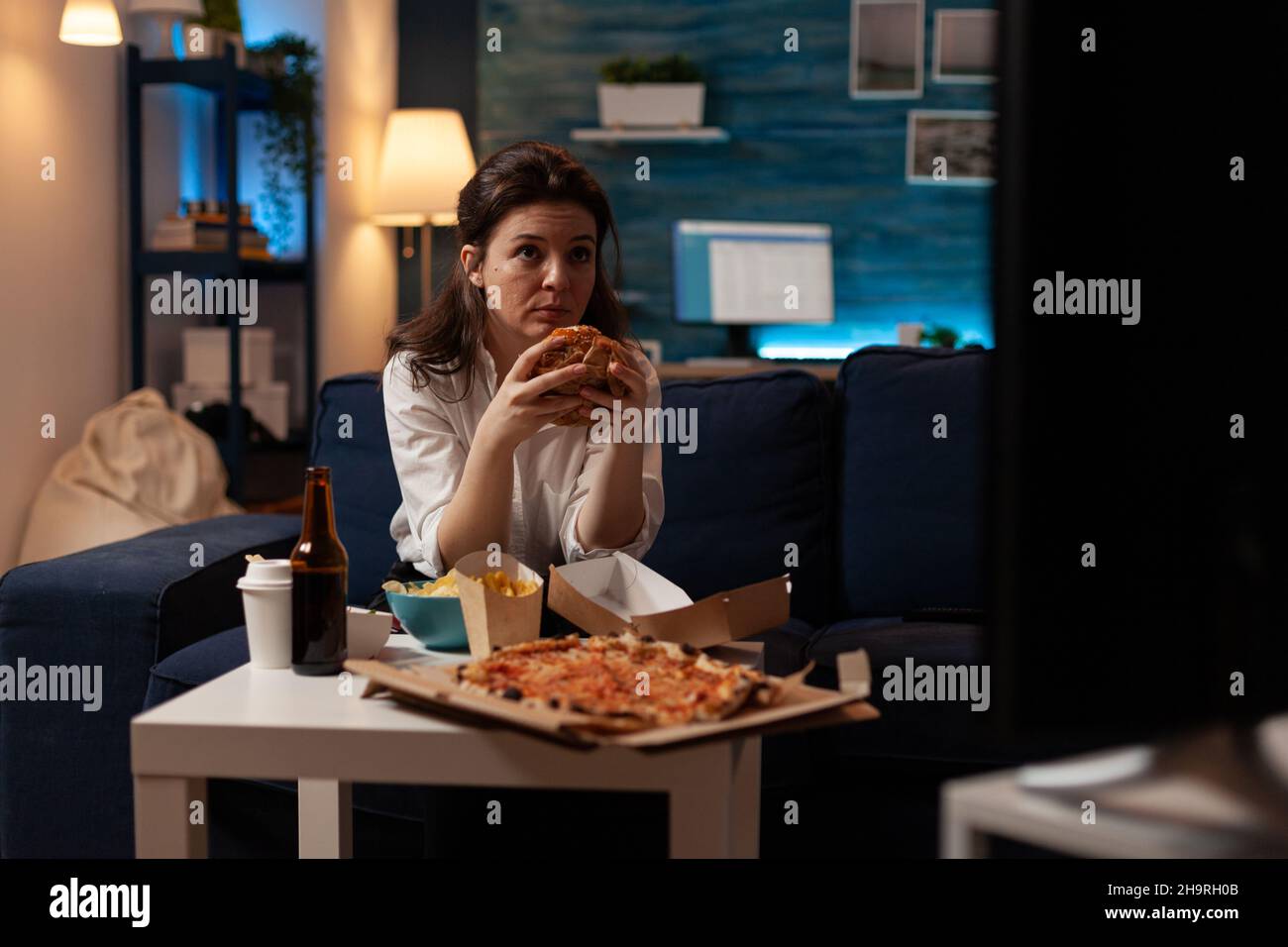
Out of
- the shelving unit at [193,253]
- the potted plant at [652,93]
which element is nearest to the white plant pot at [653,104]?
the potted plant at [652,93]

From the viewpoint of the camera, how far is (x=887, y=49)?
4777mm

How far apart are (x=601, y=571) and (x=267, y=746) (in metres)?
0.48

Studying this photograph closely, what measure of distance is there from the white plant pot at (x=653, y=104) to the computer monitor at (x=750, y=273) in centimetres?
46

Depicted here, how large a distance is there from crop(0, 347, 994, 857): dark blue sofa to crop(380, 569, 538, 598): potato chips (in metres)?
0.62

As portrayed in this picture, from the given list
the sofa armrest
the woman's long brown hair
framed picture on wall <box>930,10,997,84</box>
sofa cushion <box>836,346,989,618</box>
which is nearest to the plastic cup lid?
the woman's long brown hair

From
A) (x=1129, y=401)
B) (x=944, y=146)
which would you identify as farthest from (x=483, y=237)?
(x=944, y=146)

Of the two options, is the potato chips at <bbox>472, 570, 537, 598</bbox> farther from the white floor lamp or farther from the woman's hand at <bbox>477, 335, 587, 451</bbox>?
the white floor lamp

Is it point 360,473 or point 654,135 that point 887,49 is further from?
point 360,473

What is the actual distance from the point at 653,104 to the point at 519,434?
3531 mm

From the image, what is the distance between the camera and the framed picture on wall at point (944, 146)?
477cm

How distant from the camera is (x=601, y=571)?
54.2 inches

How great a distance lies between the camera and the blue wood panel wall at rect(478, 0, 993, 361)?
4793mm

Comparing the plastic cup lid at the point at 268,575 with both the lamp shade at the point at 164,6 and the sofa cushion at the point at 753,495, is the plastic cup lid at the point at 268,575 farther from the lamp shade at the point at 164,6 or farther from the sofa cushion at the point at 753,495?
the lamp shade at the point at 164,6
